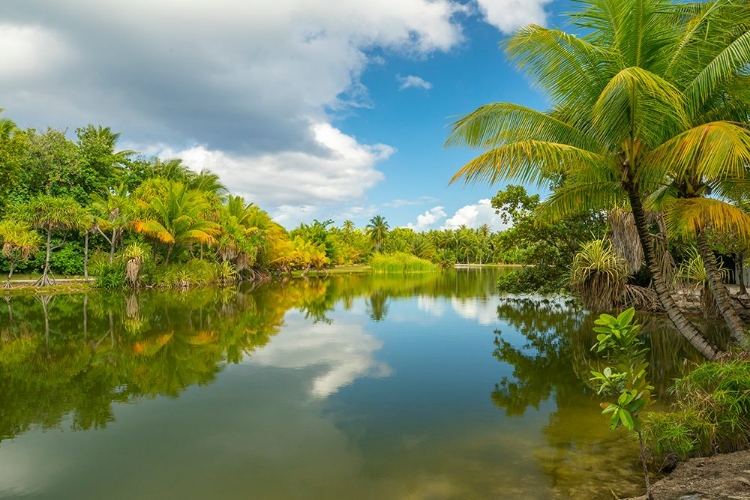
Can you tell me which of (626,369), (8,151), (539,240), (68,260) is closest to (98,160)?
(68,260)

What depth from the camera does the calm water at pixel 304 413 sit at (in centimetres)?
357

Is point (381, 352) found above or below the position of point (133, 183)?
below

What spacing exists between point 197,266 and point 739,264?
24855 mm

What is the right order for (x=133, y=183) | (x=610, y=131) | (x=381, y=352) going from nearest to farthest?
(x=610, y=131) < (x=381, y=352) < (x=133, y=183)

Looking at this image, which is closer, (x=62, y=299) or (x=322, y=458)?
(x=322, y=458)

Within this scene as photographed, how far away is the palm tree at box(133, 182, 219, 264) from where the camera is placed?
23.2 m

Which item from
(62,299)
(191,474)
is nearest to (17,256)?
(62,299)

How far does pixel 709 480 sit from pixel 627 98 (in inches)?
144

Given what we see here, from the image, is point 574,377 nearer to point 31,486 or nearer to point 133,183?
point 31,486

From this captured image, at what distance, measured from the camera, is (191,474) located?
370 cm

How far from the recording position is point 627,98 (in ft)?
14.8

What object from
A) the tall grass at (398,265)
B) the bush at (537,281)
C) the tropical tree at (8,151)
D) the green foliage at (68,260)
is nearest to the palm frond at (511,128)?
the bush at (537,281)

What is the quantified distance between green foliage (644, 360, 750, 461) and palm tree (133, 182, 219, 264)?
23.9 metres

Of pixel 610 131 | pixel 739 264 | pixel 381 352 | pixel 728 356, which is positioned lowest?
pixel 381 352
